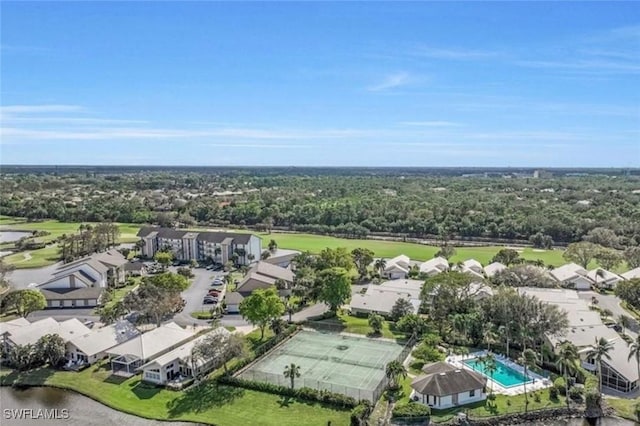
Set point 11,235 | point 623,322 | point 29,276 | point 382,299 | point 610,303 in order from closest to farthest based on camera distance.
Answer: point 623,322
point 382,299
point 610,303
point 29,276
point 11,235

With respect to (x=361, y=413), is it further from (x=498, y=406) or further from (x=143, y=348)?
(x=143, y=348)

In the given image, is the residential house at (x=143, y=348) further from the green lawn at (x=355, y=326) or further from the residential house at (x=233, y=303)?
the green lawn at (x=355, y=326)

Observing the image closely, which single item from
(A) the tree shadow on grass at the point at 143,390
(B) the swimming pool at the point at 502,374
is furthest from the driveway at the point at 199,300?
(B) the swimming pool at the point at 502,374

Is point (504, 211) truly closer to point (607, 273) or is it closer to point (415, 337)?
point (607, 273)

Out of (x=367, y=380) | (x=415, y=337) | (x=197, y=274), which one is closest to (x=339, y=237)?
(x=197, y=274)

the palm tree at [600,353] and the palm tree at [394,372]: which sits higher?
the palm tree at [600,353]

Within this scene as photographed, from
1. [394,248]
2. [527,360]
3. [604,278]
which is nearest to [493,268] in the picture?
[604,278]
